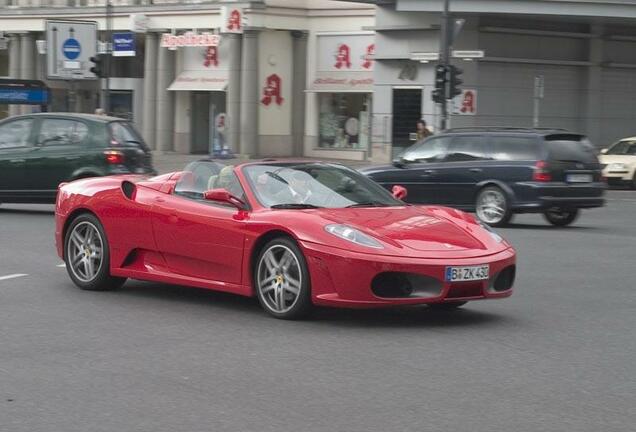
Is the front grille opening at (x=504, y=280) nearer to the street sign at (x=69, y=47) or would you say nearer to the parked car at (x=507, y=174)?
the parked car at (x=507, y=174)

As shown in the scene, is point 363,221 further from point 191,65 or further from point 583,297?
point 191,65

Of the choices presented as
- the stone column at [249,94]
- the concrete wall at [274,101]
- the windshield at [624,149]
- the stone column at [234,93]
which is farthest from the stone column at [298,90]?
the windshield at [624,149]

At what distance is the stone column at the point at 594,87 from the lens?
4191 centimetres

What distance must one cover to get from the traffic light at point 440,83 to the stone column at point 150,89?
66.2 feet

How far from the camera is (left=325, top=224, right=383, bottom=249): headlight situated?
8.66 metres

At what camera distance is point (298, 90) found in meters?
47.4

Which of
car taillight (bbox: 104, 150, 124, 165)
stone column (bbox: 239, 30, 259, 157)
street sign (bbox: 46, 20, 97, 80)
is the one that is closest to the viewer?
car taillight (bbox: 104, 150, 124, 165)

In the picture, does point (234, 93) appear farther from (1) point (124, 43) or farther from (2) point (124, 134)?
(2) point (124, 134)

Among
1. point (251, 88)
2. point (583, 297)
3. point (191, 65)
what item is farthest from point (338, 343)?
point (191, 65)

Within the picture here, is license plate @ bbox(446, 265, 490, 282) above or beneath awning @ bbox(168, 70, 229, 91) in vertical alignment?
beneath

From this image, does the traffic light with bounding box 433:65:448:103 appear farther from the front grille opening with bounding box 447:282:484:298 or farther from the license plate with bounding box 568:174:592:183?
the front grille opening with bounding box 447:282:484:298

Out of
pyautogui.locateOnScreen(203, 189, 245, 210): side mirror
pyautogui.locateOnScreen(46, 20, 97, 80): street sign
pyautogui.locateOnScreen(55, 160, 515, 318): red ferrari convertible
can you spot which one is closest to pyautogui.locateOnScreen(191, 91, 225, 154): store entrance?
pyautogui.locateOnScreen(46, 20, 97, 80): street sign

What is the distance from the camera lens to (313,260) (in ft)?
28.6

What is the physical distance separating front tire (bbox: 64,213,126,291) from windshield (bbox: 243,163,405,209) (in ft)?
5.45
